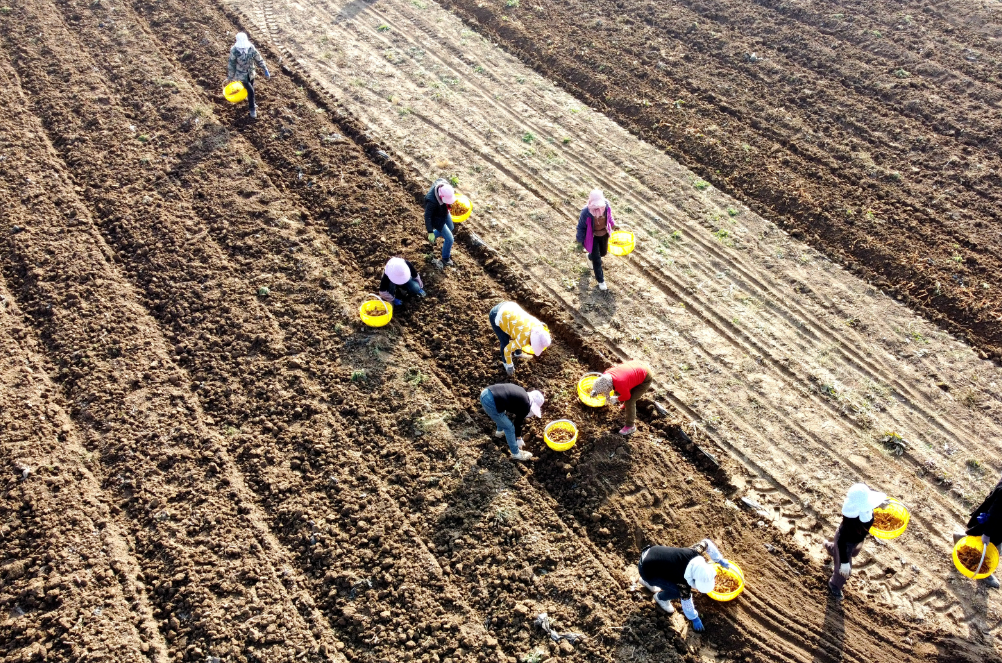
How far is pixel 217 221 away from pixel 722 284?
8.69m

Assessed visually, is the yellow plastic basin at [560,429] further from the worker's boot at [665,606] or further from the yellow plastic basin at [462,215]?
the yellow plastic basin at [462,215]

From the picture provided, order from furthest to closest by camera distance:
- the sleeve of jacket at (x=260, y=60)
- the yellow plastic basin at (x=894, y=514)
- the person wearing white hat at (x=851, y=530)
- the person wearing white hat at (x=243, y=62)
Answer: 1. the sleeve of jacket at (x=260, y=60)
2. the person wearing white hat at (x=243, y=62)
3. the yellow plastic basin at (x=894, y=514)
4. the person wearing white hat at (x=851, y=530)

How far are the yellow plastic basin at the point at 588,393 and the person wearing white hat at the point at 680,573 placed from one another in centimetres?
241

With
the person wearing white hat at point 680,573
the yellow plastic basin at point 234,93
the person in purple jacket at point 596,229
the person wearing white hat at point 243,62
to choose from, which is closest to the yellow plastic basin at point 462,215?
the person in purple jacket at point 596,229

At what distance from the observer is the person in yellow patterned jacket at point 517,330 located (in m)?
9.06

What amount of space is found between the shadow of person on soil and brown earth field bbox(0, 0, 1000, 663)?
21 mm

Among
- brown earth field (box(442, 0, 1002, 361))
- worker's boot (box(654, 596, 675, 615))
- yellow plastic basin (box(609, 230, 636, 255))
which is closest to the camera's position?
worker's boot (box(654, 596, 675, 615))

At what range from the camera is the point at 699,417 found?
960cm

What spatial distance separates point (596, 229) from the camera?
34.9ft

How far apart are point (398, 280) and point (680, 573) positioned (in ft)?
18.3

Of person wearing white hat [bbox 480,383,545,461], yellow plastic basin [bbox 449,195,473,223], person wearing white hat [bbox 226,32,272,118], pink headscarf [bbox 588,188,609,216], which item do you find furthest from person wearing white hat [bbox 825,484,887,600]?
person wearing white hat [bbox 226,32,272,118]

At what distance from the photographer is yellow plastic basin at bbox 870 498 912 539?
27.0 ft

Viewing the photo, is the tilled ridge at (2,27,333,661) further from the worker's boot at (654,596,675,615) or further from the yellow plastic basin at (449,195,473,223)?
the yellow plastic basin at (449,195,473,223)

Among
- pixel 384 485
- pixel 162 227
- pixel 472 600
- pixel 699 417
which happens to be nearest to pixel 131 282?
pixel 162 227
